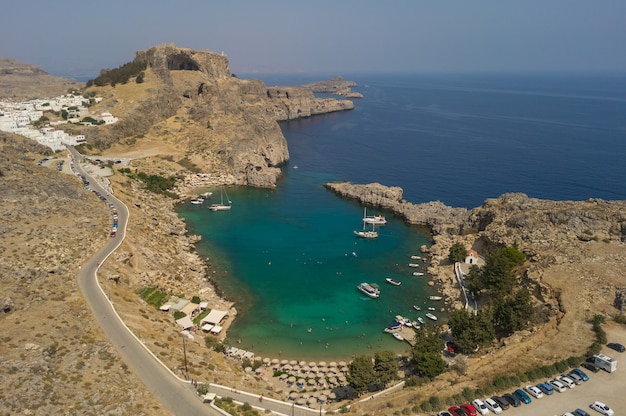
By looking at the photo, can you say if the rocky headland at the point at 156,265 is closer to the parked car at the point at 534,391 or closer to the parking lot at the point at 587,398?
the parked car at the point at 534,391

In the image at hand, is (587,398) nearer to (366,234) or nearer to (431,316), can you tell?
(431,316)

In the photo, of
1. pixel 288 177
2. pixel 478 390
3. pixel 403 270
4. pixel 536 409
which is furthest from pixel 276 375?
pixel 288 177

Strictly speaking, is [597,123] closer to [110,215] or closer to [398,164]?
[398,164]

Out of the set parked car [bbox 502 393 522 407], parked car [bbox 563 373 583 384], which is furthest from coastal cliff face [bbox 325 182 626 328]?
parked car [bbox 502 393 522 407]

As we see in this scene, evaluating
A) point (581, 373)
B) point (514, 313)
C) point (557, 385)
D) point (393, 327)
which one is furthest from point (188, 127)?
point (581, 373)

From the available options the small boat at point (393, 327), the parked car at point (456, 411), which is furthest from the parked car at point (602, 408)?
the small boat at point (393, 327)

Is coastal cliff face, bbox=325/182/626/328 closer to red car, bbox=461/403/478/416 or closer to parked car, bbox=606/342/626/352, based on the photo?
parked car, bbox=606/342/626/352
